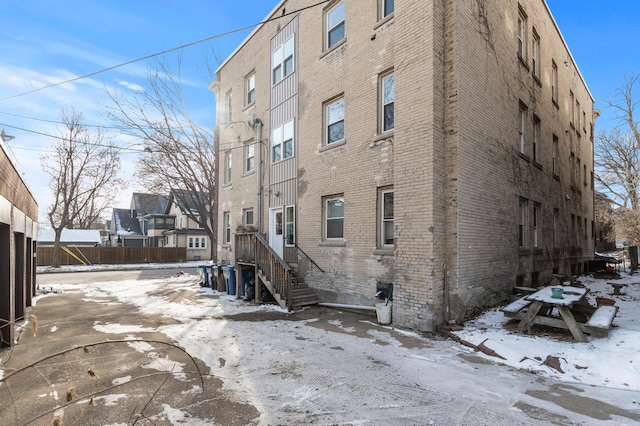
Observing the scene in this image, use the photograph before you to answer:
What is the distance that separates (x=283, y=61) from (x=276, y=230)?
20.4 feet

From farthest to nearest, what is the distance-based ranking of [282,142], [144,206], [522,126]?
A: 1. [144,206]
2. [282,142]
3. [522,126]

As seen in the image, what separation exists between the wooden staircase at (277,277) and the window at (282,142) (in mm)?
3240

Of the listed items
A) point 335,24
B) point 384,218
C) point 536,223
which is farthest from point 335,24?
point 536,223

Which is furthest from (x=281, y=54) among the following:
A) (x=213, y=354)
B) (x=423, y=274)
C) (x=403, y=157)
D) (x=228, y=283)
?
(x=213, y=354)

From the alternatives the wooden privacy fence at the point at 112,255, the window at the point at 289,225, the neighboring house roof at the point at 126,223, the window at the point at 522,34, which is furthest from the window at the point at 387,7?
the neighboring house roof at the point at 126,223

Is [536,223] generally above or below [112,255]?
above

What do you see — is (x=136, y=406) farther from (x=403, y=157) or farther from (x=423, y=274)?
(x=403, y=157)

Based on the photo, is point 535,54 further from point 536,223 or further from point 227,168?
point 227,168

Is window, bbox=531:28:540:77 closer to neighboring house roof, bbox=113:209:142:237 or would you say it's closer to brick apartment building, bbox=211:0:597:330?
brick apartment building, bbox=211:0:597:330

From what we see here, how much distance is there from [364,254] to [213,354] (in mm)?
4670

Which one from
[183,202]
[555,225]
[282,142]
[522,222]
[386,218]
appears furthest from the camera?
[183,202]

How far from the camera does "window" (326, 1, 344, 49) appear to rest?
36.2ft

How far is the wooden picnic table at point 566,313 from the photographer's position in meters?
6.34

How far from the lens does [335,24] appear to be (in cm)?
1125
